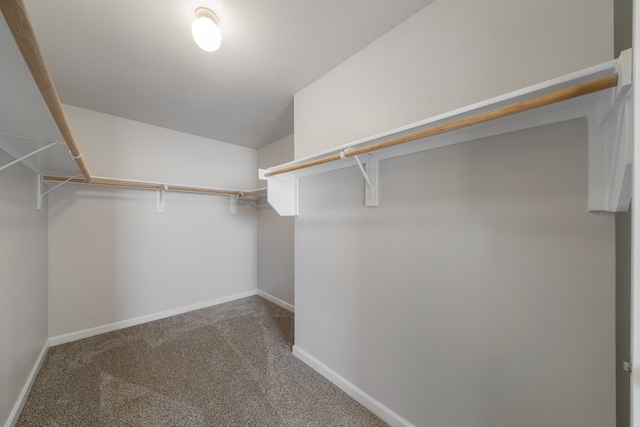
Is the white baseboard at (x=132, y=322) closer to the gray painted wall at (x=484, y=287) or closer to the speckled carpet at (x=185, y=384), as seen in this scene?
the speckled carpet at (x=185, y=384)

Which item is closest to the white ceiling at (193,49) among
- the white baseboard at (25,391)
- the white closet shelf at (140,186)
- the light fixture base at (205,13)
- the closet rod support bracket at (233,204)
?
the light fixture base at (205,13)

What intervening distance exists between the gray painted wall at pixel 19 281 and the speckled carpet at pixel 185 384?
0.25 metres

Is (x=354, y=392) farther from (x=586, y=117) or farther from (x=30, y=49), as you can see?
(x=30, y=49)

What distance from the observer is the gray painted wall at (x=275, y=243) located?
303 cm

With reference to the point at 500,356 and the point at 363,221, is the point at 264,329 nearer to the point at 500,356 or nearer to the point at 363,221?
the point at 363,221

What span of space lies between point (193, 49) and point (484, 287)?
2.23 meters

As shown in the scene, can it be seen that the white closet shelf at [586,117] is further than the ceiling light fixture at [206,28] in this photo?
No

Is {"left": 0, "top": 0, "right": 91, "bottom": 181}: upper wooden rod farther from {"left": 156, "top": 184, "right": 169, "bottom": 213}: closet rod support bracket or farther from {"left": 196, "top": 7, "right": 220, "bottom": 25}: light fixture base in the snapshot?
{"left": 156, "top": 184, "right": 169, "bottom": 213}: closet rod support bracket

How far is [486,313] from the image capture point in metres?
1.02

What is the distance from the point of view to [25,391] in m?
1.50

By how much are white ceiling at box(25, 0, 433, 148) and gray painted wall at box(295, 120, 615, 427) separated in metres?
0.85

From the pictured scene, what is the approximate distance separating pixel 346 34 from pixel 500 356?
1.91 m

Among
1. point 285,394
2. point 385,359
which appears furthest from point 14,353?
point 385,359

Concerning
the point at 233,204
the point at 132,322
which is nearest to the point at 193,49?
the point at 233,204
